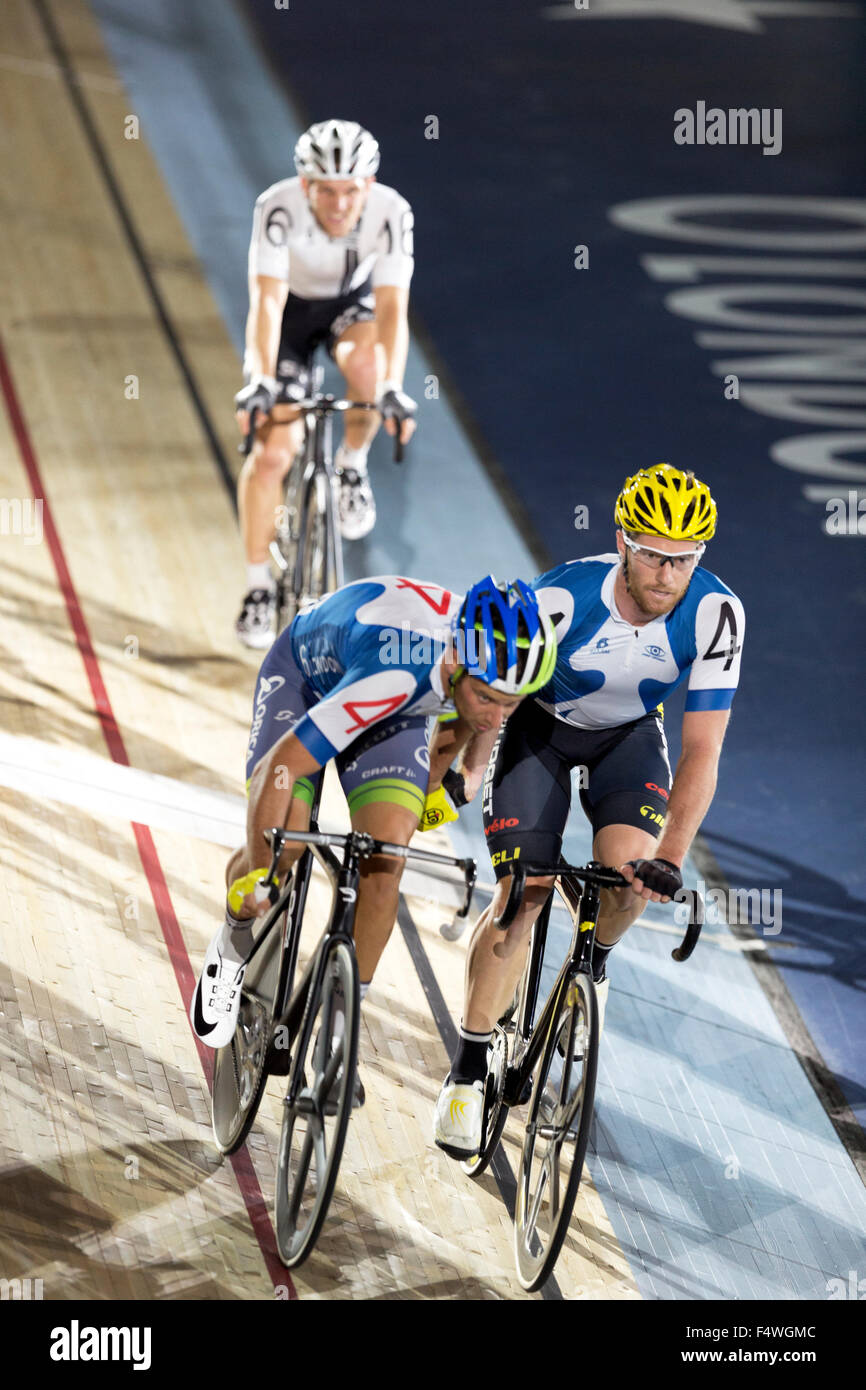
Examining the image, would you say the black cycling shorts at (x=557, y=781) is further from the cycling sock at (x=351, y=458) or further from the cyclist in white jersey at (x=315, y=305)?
the cycling sock at (x=351, y=458)

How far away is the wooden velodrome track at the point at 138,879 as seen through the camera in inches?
140

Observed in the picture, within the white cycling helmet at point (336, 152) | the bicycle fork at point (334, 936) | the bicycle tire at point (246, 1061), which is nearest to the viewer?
the bicycle fork at point (334, 936)

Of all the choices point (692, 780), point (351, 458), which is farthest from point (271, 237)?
point (692, 780)

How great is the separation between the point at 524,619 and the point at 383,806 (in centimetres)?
57

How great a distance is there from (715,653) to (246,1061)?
1420 millimetres

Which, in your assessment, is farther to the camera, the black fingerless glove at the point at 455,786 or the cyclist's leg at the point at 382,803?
the black fingerless glove at the point at 455,786

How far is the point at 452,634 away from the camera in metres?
3.31

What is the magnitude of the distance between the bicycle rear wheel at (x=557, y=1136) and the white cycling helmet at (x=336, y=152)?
3.17 metres

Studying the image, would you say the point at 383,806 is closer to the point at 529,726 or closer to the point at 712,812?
the point at 529,726

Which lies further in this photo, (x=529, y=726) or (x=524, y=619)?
(x=529, y=726)

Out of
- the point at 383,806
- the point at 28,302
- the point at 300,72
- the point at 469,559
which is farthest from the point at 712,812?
the point at 300,72

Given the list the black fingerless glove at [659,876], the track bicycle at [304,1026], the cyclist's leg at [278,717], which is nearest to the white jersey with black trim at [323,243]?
the cyclist's leg at [278,717]

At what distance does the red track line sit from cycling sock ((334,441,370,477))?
3.81ft

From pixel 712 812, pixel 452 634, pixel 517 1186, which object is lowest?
pixel 517 1186
